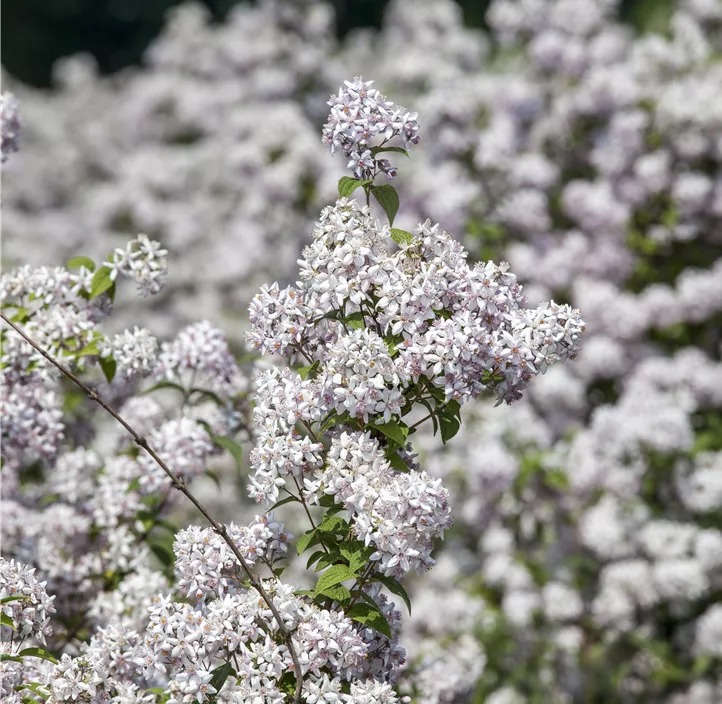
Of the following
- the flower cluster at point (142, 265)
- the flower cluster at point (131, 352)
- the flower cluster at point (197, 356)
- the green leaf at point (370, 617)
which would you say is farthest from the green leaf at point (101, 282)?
the green leaf at point (370, 617)

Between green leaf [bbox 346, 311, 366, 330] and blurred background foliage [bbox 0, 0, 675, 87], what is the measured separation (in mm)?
25483

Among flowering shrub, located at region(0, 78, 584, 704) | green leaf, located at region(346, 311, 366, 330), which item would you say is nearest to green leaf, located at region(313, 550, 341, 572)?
flowering shrub, located at region(0, 78, 584, 704)

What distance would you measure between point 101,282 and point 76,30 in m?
29.2

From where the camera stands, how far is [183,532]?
281cm

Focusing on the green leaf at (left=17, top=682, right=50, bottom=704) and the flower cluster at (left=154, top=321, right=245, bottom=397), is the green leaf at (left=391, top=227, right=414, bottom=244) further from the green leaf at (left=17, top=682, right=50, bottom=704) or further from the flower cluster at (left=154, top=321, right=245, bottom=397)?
the green leaf at (left=17, top=682, right=50, bottom=704)

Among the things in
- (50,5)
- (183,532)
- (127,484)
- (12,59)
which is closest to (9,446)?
(127,484)

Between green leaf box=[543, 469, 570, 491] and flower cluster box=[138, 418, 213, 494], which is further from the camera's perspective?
green leaf box=[543, 469, 570, 491]

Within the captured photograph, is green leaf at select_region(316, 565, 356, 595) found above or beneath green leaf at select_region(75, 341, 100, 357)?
beneath

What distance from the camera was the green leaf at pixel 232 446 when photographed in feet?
12.4

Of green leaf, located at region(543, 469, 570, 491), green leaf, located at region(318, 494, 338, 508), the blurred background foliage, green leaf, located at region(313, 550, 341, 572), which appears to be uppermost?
the blurred background foliage

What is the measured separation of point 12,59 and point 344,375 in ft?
93.5

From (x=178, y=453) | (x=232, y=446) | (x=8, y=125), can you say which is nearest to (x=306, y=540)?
(x=232, y=446)

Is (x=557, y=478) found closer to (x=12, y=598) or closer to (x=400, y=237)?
(x=400, y=237)

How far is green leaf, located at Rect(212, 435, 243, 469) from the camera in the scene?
3783 millimetres
